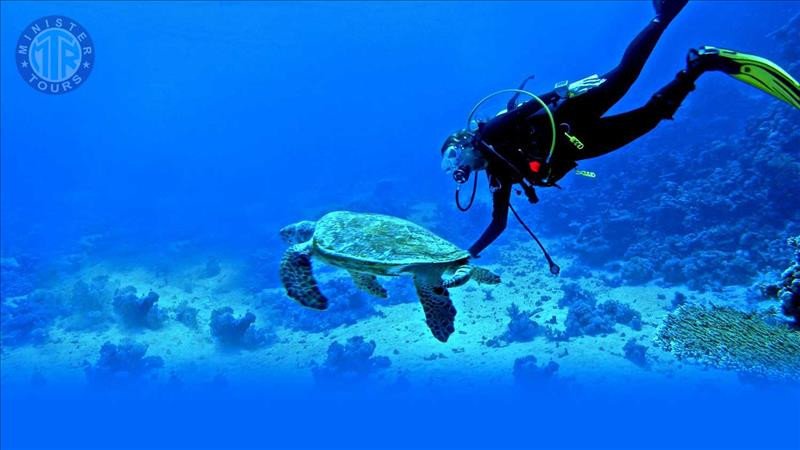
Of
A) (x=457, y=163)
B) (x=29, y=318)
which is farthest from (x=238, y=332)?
(x=457, y=163)

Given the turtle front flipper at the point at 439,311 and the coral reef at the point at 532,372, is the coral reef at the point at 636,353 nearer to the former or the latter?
the coral reef at the point at 532,372

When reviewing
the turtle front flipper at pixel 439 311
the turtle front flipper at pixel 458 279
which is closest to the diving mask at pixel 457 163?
the turtle front flipper at pixel 458 279

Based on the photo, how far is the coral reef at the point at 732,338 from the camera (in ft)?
16.7

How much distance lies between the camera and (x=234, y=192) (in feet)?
148

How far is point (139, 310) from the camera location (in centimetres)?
1470

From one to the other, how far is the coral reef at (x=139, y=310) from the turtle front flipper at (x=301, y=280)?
497 inches

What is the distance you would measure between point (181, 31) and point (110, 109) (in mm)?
48329

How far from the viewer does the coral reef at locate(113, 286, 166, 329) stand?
578 inches

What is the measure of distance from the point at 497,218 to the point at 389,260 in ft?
4.42

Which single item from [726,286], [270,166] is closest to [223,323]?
[726,286]

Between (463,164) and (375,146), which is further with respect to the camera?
(375,146)

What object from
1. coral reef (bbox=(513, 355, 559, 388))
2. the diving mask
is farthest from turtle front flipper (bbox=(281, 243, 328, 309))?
coral reef (bbox=(513, 355, 559, 388))

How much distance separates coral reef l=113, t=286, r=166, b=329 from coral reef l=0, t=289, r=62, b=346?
3.31m

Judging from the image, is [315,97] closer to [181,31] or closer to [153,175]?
[181,31]
